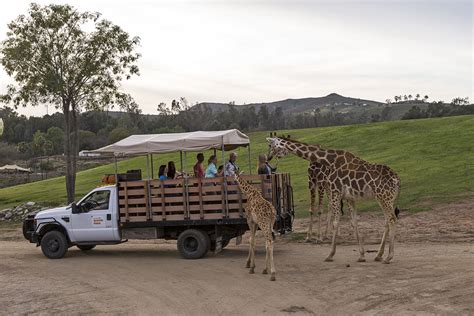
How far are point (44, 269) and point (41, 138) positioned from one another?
74330 millimetres

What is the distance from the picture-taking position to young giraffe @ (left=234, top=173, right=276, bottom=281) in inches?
486

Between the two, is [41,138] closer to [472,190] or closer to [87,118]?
[87,118]

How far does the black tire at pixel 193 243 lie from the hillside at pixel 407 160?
9022mm

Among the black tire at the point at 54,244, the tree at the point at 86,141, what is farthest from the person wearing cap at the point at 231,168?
the tree at the point at 86,141

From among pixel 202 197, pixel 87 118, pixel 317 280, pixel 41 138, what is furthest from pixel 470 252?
pixel 87 118

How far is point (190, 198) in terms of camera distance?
1449 centimetres

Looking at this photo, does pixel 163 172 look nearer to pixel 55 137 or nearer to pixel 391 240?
pixel 391 240

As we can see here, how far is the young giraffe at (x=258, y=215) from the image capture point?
1234 centimetres

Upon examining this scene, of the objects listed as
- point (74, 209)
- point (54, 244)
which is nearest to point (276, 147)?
point (74, 209)

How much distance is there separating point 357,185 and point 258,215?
287 cm

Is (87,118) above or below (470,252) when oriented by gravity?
above

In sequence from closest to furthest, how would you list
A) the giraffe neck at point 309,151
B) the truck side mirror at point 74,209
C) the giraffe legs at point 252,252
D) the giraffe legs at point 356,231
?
the giraffe legs at point 252,252 → the giraffe legs at point 356,231 → the giraffe neck at point 309,151 → the truck side mirror at point 74,209

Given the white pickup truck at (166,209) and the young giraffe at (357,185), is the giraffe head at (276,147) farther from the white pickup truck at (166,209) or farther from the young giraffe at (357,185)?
the white pickup truck at (166,209)

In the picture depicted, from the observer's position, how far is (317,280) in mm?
11414
